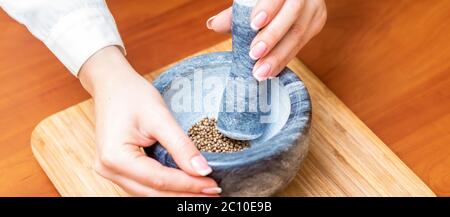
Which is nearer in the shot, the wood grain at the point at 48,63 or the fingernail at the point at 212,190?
the fingernail at the point at 212,190

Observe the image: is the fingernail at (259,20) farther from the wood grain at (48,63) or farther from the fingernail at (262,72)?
the wood grain at (48,63)

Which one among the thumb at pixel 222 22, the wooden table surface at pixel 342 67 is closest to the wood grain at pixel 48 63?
the wooden table surface at pixel 342 67

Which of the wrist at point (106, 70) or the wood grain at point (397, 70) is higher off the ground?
the wrist at point (106, 70)

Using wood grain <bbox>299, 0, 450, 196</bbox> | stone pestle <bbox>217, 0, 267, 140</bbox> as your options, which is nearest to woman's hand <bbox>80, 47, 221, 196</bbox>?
stone pestle <bbox>217, 0, 267, 140</bbox>

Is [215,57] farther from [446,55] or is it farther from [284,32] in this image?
A: [446,55]

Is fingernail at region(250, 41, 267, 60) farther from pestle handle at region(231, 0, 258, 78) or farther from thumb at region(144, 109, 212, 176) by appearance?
thumb at region(144, 109, 212, 176)

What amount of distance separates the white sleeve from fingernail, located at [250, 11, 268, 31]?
0.73 feet

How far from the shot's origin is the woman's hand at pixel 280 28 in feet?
3.40

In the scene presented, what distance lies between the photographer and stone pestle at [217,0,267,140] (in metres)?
1.04

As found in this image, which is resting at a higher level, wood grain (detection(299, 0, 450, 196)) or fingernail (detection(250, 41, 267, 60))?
fingernail (detection(250, 41, 267, 60))

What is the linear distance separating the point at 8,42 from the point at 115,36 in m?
0.36

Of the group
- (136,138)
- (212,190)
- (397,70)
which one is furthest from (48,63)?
(397,70)

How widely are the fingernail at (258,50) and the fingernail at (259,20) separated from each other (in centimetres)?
2
